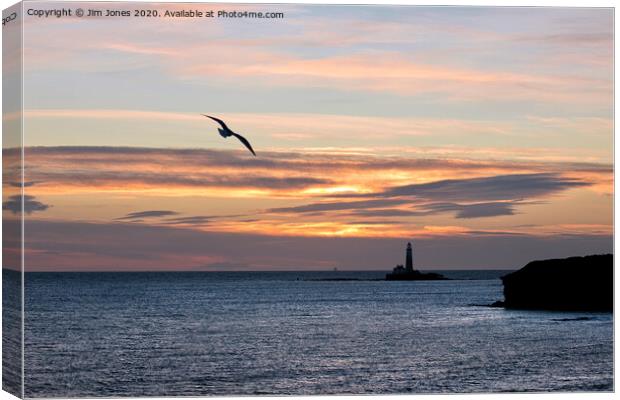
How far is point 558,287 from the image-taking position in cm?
7200

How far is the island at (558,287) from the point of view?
6544cm

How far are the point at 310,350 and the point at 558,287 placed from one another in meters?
21.7

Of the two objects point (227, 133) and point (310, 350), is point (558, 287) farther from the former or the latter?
point (227, 133)

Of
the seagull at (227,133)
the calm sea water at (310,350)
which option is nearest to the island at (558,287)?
the calm sea water at (310,350)

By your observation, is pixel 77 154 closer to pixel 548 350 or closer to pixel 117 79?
pixel 117 79

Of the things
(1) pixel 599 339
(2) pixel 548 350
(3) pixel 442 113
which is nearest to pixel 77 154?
(3) pixel 442 113

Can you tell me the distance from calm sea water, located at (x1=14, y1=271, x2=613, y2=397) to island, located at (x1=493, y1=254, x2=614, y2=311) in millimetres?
1702

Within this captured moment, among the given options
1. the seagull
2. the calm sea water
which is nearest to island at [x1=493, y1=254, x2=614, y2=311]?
the calm sea water

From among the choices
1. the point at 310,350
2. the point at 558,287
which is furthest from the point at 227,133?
the point at 558,287

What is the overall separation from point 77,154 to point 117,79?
7.67 ft

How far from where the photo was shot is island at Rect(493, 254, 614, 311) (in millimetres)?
65438

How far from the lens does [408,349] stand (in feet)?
169

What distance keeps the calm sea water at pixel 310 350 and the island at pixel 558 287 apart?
170 cm

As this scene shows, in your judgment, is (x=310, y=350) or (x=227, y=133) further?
(x=310, y=350)
